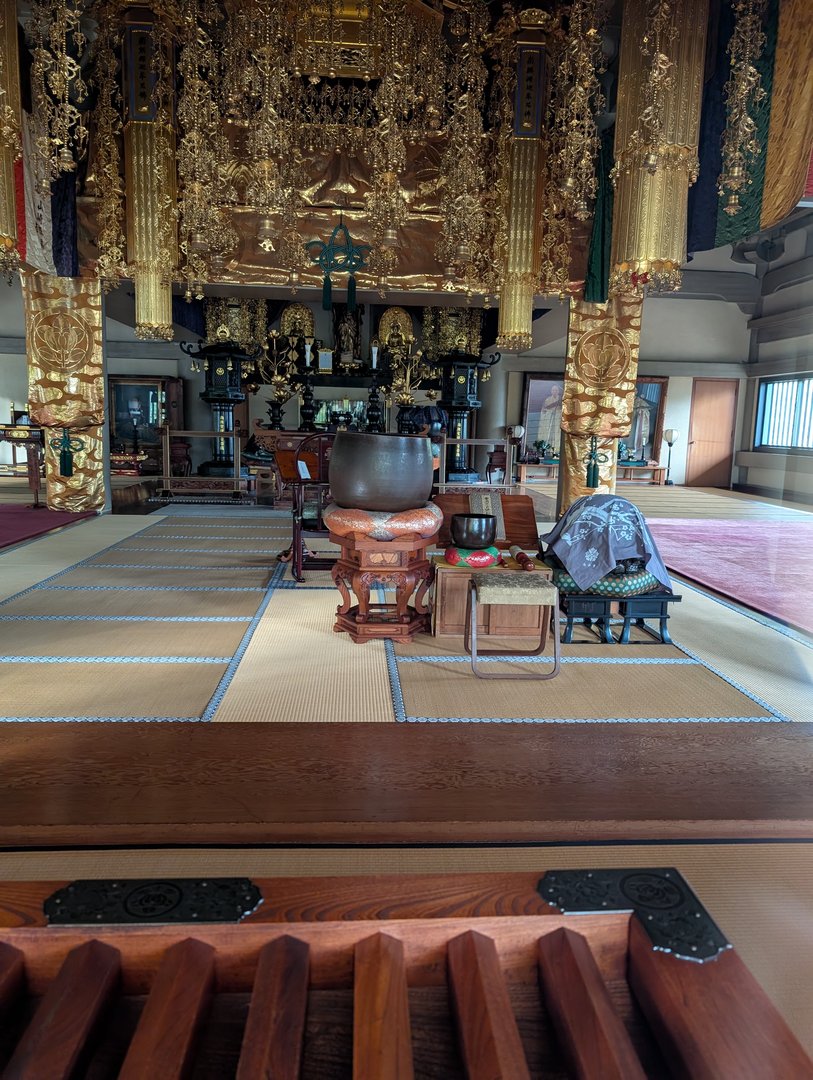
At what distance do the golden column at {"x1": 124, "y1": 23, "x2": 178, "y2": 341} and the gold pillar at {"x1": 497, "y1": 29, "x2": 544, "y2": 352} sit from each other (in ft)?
8.60

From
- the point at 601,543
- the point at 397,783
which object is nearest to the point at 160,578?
the point at 601,543

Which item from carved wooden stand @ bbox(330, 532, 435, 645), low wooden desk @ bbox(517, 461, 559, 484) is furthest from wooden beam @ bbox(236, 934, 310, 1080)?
low wooden desk @ bbox(517, 461, 559, 484)

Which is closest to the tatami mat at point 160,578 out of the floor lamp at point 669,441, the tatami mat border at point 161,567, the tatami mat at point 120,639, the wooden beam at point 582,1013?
the tatami mat border at point 161,567

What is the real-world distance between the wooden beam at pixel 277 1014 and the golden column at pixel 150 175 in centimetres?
557

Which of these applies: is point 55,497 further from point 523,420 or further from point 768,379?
point 768,379

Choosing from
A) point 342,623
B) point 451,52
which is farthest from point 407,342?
point 342,623

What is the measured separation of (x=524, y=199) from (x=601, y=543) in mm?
3554

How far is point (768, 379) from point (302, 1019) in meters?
13.2

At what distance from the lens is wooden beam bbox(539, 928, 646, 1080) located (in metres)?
0.89

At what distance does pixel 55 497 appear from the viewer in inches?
289

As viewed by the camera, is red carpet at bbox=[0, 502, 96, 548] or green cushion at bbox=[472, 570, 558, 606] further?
red carpet at bbox=[0, 502, 96, 548]

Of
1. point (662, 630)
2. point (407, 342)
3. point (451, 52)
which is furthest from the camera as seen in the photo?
point (407, 342)

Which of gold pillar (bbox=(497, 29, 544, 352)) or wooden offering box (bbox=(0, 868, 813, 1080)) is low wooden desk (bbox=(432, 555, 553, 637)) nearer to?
wooden offering box (bbox=(0, 868, 813, 1080))

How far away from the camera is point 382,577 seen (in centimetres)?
325
